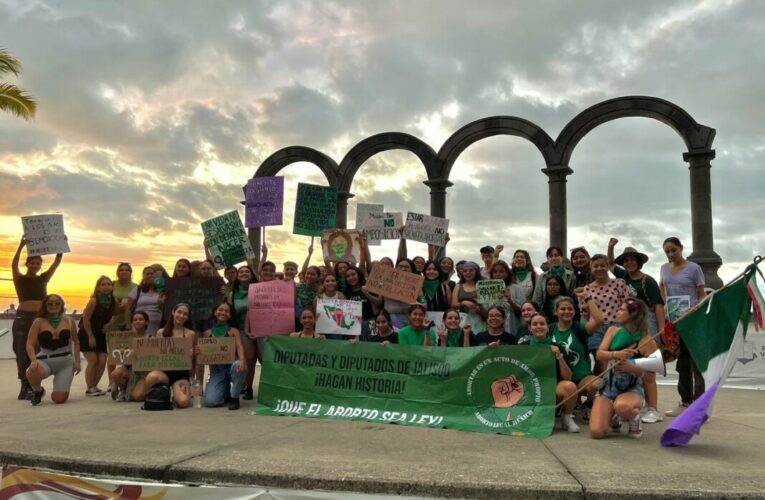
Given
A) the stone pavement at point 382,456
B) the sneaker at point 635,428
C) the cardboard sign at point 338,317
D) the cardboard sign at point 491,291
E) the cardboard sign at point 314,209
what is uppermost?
the cardboard sign at point 314,209

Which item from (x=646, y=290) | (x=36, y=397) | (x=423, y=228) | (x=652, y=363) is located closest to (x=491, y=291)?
(x=646, y=290)

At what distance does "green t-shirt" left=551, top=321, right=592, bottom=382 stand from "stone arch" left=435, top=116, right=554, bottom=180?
9.64 metres

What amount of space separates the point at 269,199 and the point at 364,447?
794 centimetres

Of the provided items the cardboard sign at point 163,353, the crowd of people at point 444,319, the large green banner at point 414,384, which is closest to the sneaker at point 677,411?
the crowd of people at point 444,319

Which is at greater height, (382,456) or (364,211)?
(364,211)

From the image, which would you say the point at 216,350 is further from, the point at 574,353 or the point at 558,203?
the point at 558,203

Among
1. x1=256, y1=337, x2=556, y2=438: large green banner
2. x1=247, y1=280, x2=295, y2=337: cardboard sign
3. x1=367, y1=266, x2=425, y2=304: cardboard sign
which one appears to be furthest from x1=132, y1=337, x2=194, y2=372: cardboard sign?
x1=367, y1=266, x2=425, y2=304: cardboard sign

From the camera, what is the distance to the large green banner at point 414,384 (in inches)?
259

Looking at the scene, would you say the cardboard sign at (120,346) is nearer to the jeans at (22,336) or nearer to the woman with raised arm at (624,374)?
the jeans at (22,336)

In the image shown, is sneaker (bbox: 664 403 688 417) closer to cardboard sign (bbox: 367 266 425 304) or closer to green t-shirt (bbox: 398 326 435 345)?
green t-shirt (bbox: 398 326 435 345)

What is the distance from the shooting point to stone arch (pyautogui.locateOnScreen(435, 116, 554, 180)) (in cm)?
1575

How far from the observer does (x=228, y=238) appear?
1123cm

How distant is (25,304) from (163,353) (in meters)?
2.65

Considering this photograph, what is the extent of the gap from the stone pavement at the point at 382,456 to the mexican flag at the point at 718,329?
2.02 ft
